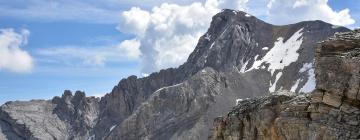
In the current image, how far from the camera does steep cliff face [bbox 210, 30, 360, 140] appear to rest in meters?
24.5

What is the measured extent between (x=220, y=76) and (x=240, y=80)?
9.23 meters

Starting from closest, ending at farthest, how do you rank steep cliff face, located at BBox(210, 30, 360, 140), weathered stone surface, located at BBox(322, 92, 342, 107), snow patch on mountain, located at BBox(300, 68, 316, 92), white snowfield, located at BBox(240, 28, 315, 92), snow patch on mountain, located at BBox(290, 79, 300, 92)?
steep cliff face, located at BBox(210, 30, 360, 140) < weathered stone surface, located at BBox(322, 92, 342, 107) < snow patch on mountain, located at BBox(300, 68, 316, 92) < snow patch on mountain, located at BBox(290, 79, 300, 92) < white snowfield, located at BBox(240, 28, 315, 92)

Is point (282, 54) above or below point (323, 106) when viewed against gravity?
above

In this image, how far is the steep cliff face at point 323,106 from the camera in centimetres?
2452

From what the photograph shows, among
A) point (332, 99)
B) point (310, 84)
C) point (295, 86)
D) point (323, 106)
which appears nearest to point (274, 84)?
point (295, 86)

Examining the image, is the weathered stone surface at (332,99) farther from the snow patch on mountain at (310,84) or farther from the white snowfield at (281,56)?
the white snowfield at (281,56)

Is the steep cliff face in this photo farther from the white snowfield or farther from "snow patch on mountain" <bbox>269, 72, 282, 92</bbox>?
the white snowfield

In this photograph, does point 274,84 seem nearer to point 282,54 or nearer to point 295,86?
point 295,86

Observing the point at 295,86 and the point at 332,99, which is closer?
the point at 332,99

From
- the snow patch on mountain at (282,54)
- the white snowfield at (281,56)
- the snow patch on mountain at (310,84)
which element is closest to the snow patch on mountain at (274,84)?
the white snowfield at (281,56)

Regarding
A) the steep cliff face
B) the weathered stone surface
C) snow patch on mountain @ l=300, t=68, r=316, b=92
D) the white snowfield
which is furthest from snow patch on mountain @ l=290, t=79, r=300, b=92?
the weathered stone surface

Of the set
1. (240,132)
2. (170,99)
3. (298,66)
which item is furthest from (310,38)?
(240,132)

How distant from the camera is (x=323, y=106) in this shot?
25766mm

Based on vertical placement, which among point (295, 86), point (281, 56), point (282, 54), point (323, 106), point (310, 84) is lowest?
point (323, 106)
